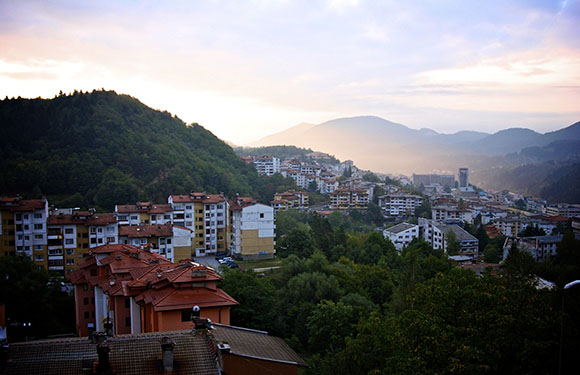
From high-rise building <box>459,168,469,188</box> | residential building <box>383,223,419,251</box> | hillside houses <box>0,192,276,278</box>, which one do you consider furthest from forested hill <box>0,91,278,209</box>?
high-rise building <box>459,168,469,188</box>

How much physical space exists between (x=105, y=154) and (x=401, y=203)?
2758 centimetres

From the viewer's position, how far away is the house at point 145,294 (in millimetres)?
8906

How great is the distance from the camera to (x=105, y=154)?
1432 inches

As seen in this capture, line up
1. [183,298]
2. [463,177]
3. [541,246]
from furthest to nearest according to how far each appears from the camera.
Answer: [463,177], [541,246], [183,298]

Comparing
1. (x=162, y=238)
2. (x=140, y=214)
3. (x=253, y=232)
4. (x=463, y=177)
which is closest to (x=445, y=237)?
(x=253, y=232)

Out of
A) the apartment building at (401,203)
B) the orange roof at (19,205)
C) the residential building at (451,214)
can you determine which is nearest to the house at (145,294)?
the orange roof at (19,205)

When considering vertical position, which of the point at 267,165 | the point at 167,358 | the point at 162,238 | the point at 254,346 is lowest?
the point at 162,238

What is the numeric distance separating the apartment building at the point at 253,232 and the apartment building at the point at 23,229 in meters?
9.60

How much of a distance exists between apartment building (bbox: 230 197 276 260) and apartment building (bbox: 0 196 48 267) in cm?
960

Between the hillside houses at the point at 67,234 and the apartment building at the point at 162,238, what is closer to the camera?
the hillside houses at the point at 67,234

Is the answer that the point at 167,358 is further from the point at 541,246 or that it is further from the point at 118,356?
the point at 541,246

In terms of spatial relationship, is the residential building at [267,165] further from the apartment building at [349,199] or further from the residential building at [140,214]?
the residential building at [140,214]

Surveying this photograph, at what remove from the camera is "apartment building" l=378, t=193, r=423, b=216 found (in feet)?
156

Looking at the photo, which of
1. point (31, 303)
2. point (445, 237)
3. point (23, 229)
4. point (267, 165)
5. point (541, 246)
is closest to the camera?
point (31, 303)
